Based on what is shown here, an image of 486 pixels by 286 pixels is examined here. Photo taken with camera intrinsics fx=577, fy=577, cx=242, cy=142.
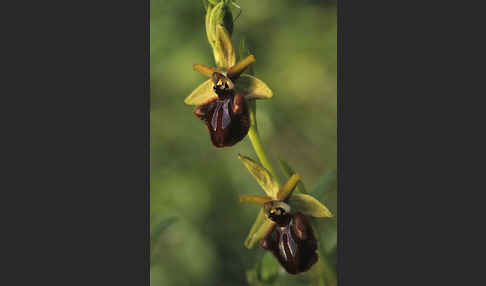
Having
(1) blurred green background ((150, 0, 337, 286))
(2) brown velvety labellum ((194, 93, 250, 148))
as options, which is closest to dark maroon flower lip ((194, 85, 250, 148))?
(2) brown velvety labellum ((194, 93, 250, 148))

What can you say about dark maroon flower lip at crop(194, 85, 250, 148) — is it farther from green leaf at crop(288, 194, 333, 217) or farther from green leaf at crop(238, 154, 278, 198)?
green leaf at crop(288, 194, 333, 217)

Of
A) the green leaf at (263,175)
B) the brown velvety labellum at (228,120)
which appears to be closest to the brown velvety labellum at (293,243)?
the green leaf at (263,175)

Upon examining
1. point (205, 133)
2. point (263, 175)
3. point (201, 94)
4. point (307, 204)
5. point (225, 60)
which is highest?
point (225, 60)

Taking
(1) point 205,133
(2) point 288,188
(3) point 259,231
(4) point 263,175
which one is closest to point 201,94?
(4) point 263,175

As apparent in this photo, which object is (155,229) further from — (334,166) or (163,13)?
(163,13)

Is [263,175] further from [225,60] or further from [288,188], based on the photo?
[225,60]

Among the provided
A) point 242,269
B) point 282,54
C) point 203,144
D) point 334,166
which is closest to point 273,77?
point 282,54
